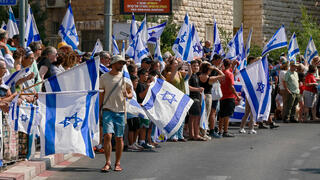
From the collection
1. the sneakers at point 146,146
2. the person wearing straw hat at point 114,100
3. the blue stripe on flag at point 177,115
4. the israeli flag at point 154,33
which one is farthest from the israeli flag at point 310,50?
A: the person wearing straw hat at point 114,100

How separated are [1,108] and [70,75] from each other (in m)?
1.12

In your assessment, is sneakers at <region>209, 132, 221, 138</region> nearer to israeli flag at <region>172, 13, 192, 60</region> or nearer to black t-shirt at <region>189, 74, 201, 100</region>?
black t-shirt at <region>189, 74, 201, 100</region>

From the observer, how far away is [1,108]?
996 cm

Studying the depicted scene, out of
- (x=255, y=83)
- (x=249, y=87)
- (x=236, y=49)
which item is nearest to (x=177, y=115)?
(x=249, y=87)

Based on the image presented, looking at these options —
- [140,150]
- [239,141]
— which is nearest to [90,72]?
[140,150]

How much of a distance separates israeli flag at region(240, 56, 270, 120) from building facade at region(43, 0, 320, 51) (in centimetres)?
1072

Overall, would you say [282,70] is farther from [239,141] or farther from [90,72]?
[90,72]

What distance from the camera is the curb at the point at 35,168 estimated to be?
9.70 metres

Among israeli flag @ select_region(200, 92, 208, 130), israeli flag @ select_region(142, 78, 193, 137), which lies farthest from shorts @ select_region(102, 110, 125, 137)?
israeli flag @ select_region(200, 92, 208, 130)

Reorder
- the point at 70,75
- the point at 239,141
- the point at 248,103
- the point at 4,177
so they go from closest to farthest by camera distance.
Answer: the point at 4,177, the point at 70,75, the point at 239,141, the point at 248,103

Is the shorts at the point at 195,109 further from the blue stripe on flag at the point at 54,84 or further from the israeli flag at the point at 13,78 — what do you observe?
the blue stripe on flag at the point at 54,84

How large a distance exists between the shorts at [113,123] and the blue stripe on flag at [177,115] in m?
3.03

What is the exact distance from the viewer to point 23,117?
10586 mm

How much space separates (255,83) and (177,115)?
3792 mm
